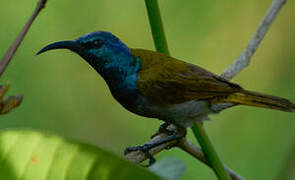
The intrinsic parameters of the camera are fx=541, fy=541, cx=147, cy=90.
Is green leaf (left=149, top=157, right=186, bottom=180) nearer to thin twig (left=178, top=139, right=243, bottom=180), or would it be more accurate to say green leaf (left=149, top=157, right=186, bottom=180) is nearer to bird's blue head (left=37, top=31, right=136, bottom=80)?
thin twig (left=178, top=139, right=243, bottom=180)

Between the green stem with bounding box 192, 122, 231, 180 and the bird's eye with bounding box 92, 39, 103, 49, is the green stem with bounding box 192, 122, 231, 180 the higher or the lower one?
the lower one

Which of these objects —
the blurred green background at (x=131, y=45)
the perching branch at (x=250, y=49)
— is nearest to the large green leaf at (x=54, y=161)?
the perching branch at (x=250, y=49)

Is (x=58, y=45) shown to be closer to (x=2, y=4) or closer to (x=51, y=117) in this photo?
(x=51, y=117)

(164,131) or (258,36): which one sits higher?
(258,36)

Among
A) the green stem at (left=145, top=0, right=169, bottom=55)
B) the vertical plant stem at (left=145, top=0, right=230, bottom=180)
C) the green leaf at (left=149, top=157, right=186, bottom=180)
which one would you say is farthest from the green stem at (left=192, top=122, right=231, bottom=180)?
the green leaf at (left=149, top=157, right=186, bottom=180)

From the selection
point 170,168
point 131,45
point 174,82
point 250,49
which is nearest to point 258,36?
point 250,49

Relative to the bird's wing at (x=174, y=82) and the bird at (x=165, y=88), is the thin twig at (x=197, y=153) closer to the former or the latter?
the bird at (x=165, y=88)

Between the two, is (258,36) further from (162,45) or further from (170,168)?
(170,168)
